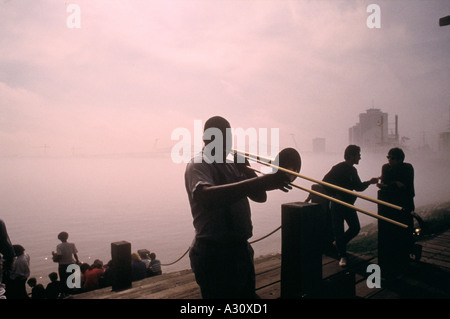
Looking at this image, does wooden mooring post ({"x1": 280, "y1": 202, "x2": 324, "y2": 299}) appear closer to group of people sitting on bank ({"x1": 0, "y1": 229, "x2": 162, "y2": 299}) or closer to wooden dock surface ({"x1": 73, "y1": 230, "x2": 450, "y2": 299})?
wooden dock surface ({"x1": 73, "y1": 230, "x2": 450, "y2": 299})

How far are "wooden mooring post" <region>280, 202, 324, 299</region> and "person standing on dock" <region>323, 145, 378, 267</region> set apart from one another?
9.44 ft

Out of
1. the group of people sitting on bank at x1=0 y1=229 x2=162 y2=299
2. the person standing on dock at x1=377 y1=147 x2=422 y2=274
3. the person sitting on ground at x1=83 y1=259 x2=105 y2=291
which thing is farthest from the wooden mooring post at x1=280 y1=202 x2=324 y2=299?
the person sitting on ground at x1=83 y1=259 x2=105 y2=291

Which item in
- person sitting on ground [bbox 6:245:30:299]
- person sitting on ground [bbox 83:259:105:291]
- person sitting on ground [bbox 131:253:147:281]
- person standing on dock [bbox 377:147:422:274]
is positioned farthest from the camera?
person sitting on ground [bbox 83:259:105:291]

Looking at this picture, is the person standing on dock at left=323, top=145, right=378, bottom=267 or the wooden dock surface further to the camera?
the person standing on dock at left=323, top=145, right=378, bottom=267

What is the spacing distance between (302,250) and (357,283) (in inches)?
104

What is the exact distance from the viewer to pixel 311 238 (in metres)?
2.75

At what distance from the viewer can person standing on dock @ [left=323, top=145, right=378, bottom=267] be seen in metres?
5.54

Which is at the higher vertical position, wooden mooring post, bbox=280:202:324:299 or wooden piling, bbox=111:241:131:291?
wooden mooring post, bbox=280:202:324:299

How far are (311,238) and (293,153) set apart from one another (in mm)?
1288

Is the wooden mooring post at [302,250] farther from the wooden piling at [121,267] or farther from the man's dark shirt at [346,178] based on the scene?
the wooden piling at [121,267]

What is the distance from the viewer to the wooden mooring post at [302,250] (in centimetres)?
266
